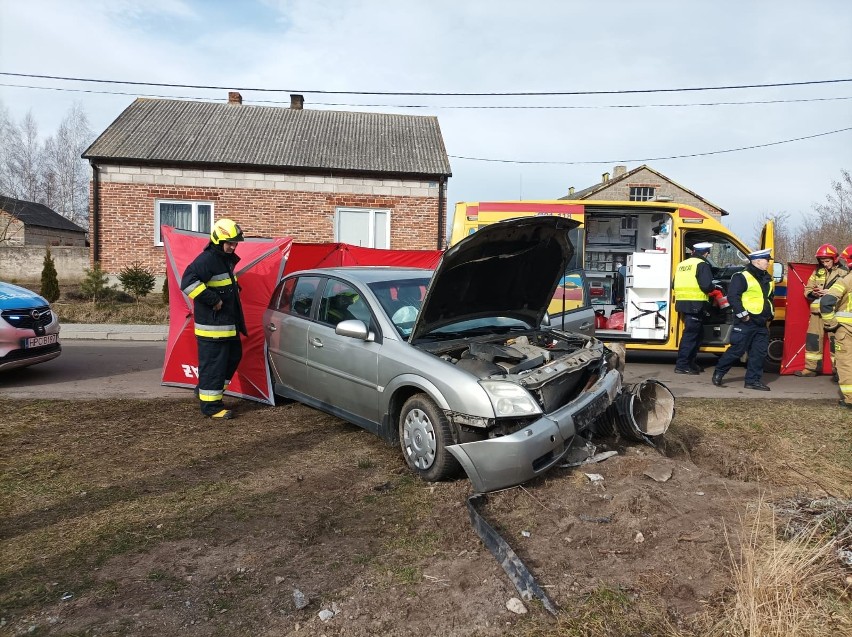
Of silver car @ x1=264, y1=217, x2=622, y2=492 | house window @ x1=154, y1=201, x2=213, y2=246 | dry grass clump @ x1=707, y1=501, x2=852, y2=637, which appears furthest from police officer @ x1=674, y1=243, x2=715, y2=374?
house window @ x1=154, y1=201, x2=213, y2=246

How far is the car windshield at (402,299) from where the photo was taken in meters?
4.80

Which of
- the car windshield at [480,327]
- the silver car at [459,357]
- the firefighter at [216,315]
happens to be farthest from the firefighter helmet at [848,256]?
the firefighter at [216,315]

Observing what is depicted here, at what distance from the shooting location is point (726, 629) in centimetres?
239

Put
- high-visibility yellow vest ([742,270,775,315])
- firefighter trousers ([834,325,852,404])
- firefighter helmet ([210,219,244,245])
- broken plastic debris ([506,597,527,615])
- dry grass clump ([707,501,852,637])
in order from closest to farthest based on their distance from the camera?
dry grass clump ([707,501,852,637]) < broken plastic debris ([506,597,527,615]) < firefighter helmet ([210,219,244,245]) < firefighter trousers ([834,325,852,404]) < high-visibility yellow vest ([742,270,775,315])

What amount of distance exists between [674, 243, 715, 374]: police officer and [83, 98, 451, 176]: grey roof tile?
32.9 feet

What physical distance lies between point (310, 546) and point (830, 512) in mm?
2772

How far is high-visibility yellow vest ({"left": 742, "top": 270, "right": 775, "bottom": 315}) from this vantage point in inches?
309

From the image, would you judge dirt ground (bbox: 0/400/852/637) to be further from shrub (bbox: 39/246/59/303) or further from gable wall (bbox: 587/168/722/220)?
gable wall (bbox: 587/168/722/220)

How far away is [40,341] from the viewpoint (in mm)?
7324

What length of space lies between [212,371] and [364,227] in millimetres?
12441

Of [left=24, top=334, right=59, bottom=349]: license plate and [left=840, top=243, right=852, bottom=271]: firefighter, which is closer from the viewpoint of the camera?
[left=24, top=334, right=59, bottom=349]: license plate

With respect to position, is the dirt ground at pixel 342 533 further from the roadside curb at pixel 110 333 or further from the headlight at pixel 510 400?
the roadside curb at pixel 110 333

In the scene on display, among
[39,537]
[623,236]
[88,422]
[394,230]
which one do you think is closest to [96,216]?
[394,230]

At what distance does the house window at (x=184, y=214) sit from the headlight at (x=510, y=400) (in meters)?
15.4
